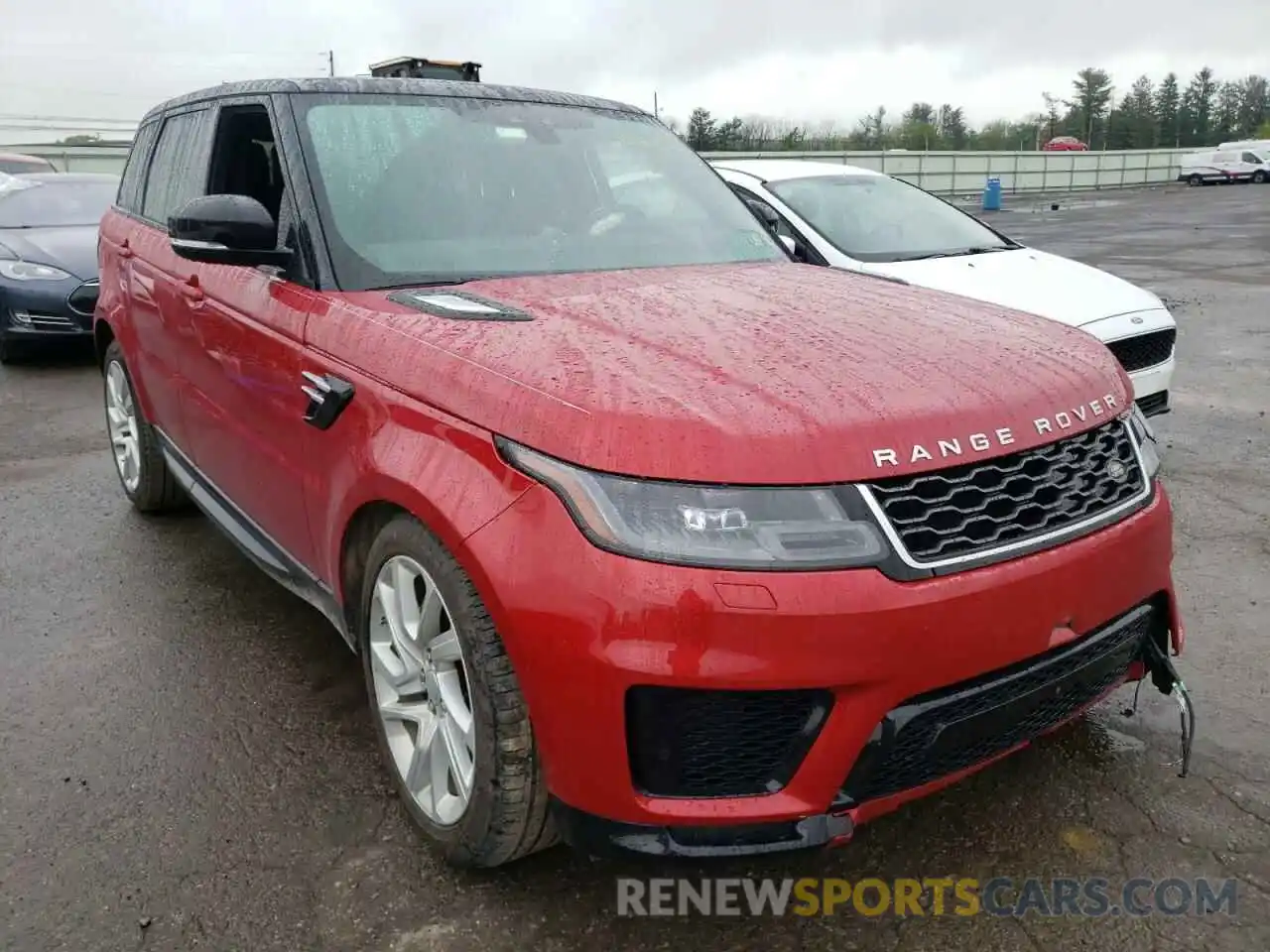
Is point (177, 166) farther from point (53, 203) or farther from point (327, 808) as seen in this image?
point (53, 203)

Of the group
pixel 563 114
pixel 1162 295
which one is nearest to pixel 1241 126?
pixel 1162 295

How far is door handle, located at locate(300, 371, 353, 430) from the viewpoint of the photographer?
253 centimetres

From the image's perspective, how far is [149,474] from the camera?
4.76 metres

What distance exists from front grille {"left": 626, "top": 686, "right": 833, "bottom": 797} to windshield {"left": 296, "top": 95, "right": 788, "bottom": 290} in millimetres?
1465

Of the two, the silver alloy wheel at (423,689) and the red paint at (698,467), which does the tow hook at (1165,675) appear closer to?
the red paint at (698,467)

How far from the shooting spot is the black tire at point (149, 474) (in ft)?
15.3

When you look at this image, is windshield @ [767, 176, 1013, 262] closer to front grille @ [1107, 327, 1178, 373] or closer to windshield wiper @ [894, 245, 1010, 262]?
windshield wiper @ [894, 245, 1010, 262]

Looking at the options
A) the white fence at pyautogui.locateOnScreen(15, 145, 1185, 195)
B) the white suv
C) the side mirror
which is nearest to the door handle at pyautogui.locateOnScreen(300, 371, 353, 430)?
the side mirror

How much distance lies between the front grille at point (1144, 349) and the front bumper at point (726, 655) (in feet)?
12.6

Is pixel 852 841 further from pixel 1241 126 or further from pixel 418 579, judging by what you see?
pixel 1241 126

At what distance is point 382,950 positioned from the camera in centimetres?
221

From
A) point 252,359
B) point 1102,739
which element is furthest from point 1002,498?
point 252,359

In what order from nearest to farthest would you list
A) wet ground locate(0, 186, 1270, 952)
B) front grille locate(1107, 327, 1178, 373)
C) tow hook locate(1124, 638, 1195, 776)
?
wet ground locate(0, 186, 1270, 952)
tow hook locate(1124, 638, 1195, 776)
front grille locate(1107, 327, 1178, 373)

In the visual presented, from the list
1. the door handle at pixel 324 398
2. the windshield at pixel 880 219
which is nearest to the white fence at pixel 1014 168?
the windshield at pixel 880 219
